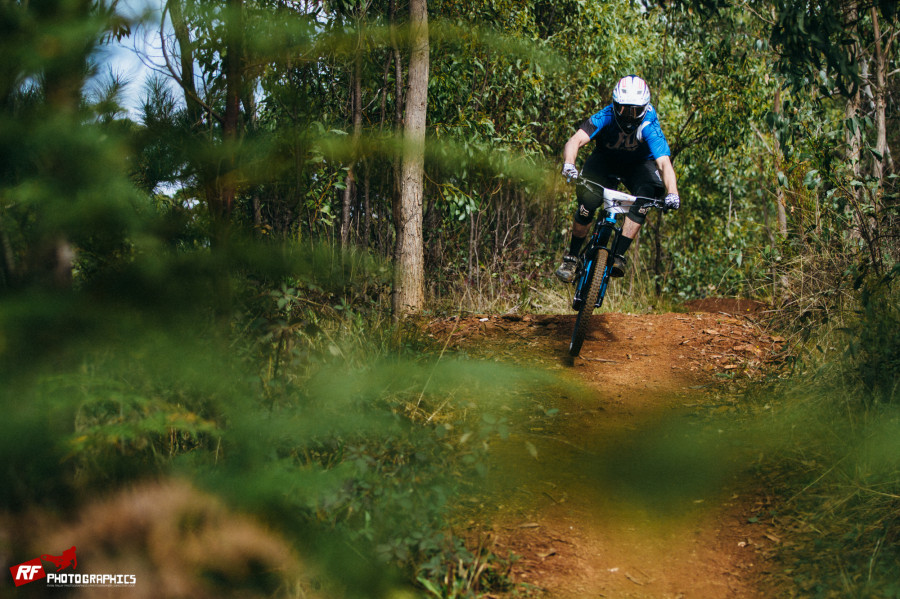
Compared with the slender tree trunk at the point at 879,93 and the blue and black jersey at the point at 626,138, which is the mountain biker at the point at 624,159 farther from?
the slender tree trunk at the point at 879,93

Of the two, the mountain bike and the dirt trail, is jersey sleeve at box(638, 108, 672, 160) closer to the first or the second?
the mountain bike

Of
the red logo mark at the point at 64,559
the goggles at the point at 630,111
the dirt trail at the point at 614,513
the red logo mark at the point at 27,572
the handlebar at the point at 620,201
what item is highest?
the goggles at the point at 630,111

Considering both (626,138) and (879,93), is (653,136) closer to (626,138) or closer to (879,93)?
(626,138)

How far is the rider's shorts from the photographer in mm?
5520

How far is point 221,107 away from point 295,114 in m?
0.28

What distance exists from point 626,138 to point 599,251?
994 millimetres

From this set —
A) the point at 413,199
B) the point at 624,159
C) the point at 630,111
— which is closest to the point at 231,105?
the point at 630,111

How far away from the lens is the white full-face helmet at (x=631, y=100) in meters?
5.16

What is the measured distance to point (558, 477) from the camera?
3.36m

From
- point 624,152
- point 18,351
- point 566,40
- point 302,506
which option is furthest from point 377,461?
point 566,40

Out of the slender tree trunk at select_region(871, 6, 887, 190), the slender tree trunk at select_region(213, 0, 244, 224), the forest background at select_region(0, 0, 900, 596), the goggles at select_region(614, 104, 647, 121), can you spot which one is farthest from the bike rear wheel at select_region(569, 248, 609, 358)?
the slender tree trunk at select_region(213, 0, 244, 224)

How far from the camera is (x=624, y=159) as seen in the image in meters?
5.75

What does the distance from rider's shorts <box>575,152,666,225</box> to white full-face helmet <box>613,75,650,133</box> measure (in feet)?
1.64

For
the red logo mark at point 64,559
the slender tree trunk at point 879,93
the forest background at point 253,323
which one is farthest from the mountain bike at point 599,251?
the red logo mark at point 64,559
